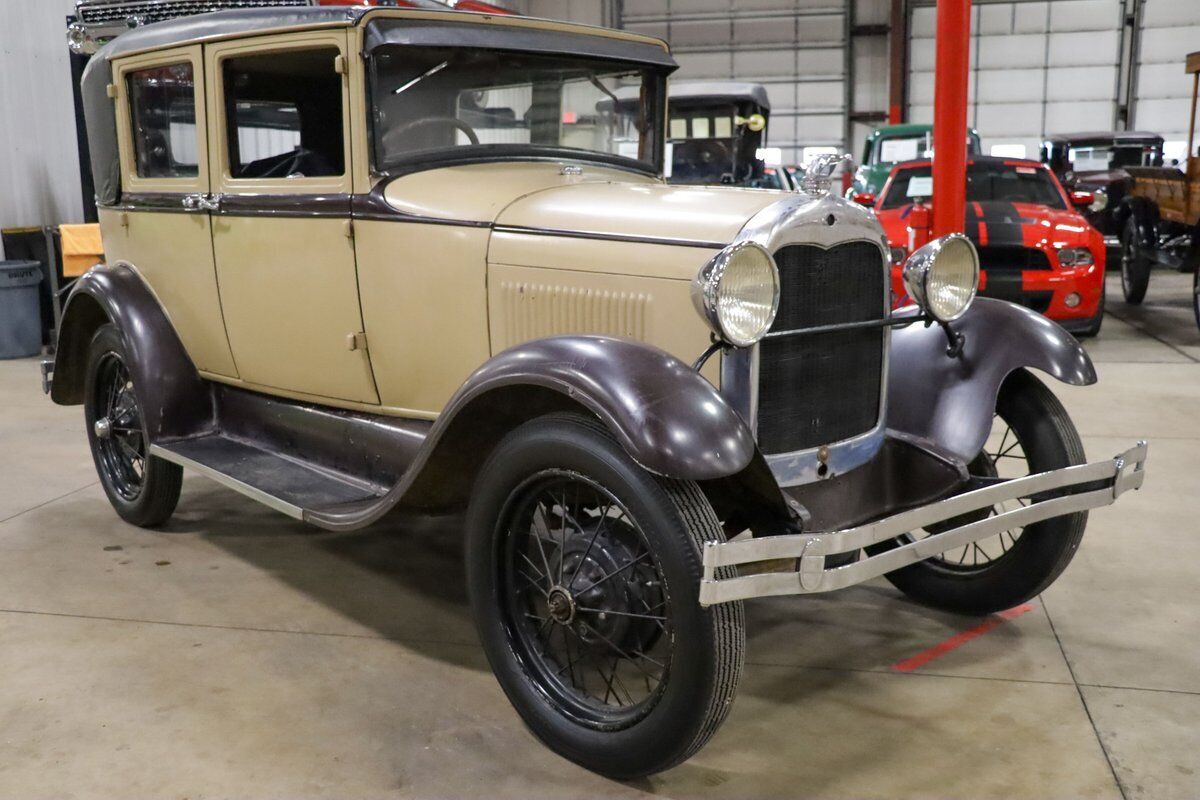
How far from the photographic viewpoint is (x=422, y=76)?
3.11 metres

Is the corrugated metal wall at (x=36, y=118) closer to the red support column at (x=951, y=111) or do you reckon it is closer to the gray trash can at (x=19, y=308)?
the gray trash can at (x=19, y=308)

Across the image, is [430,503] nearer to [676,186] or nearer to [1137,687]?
[676,186]

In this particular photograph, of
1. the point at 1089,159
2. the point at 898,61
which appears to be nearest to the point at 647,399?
the point at 1089,159

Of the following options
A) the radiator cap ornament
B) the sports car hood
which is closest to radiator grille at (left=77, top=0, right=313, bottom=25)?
the sports car hood

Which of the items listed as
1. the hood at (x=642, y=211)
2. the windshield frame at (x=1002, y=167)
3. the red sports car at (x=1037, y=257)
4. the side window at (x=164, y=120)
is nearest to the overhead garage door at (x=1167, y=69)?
the windshield frame at (x=1002, y=167)

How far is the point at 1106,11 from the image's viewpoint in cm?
1839

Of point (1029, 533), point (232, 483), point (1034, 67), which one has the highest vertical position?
point (1034, 67)

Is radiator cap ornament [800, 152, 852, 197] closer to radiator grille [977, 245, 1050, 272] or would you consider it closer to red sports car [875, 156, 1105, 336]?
red sports car [875, 156, 1105, 336]

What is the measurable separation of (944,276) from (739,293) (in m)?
0.85

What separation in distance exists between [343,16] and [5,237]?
650 centimetres

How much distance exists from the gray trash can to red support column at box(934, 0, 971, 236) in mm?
6479

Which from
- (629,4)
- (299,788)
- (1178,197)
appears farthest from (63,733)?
(629,4)

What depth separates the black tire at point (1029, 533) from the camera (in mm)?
2936

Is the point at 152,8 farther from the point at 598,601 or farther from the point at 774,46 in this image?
the point at 774,46
